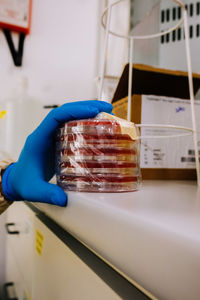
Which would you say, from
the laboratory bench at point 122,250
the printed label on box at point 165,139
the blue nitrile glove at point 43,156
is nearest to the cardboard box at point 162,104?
the printed label on box at point 165,139

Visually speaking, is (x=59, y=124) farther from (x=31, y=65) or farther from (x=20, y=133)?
(x=31, y=65)

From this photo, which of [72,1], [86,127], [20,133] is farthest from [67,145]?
[72,1]

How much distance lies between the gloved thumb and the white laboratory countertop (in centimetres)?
5

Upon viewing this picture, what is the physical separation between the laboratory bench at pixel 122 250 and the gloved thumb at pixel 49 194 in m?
0.02

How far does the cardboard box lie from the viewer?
0.81 meters

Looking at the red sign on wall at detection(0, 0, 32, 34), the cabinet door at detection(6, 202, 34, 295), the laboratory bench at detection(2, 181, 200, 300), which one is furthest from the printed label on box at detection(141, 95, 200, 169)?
the red sign on wall at detection(0, 0, 32, 34)

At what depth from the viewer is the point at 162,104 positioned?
83 centimetres

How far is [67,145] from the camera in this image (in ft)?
1.82

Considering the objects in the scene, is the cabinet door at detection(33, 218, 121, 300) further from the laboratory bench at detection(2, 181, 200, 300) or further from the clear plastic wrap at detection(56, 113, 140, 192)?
the clear plastic wrap at detection(56, 113, 140, 192)

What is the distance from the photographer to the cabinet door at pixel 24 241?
86cm

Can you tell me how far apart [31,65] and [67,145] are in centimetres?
130

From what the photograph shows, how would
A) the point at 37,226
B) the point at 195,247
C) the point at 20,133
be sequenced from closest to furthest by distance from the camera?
the point at 195,247 < the point at 37,226 < the point at 20,133

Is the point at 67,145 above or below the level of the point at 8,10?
below

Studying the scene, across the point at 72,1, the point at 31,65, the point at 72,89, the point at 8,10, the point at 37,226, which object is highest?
the point at 72,1
